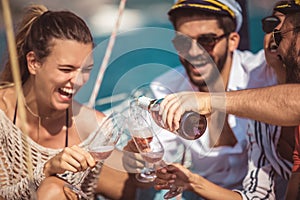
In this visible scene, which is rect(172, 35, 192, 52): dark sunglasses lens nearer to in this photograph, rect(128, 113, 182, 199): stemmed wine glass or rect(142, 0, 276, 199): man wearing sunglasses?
rect(142, 0, 276, 199): man wearing sunglasses

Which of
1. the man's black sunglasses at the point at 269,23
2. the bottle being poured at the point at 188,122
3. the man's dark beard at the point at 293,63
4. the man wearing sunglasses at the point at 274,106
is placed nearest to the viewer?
the bottle being poured at the point at 188,122

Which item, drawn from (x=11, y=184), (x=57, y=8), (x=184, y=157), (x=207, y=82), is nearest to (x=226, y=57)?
(x=207, y=82)

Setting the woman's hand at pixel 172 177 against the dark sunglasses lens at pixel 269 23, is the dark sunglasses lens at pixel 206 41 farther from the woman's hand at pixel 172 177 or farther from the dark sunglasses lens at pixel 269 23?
the woman's hand at pixel 172 177

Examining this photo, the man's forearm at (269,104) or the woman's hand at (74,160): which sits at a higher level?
the man's forearm at (269,104)

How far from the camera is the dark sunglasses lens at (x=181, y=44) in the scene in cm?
162

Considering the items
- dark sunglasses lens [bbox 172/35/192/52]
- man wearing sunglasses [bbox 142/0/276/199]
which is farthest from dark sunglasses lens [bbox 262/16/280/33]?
dark sunglasses lens [bbox 172/35/192/52]

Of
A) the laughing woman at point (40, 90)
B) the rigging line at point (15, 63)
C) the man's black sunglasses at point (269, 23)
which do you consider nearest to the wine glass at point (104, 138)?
the laughing woman at point (40, 90)

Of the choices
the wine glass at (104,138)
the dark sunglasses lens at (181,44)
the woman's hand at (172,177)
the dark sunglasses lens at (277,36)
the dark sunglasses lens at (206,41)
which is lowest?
the woman's hand at (172,177)

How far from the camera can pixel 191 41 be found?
5.52 ft

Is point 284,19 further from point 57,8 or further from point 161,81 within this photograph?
point 57,8

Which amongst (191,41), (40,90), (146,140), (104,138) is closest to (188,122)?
(146,140)

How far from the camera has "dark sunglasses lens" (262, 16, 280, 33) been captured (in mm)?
1721

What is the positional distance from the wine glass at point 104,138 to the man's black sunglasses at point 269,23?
1.84ft

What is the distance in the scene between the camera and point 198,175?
5.63ft
